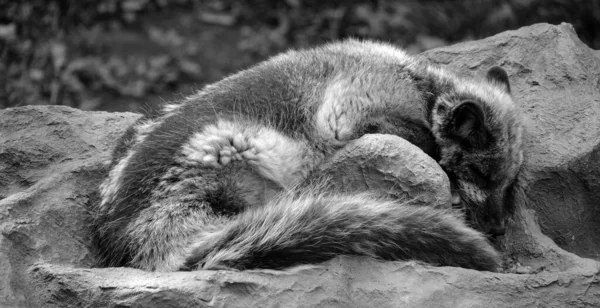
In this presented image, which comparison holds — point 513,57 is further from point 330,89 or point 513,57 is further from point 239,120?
point 239,120

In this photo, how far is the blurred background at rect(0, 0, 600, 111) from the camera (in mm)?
9609

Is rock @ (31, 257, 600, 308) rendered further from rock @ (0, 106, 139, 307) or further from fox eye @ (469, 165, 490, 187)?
fox eye @ (469, 165, 490, 187)

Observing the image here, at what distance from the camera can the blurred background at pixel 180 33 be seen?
961 centimetres

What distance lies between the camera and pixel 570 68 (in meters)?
5.79

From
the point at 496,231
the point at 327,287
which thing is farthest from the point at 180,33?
the point at 327,287

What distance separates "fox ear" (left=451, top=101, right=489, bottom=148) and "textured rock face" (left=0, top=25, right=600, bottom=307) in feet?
1.44

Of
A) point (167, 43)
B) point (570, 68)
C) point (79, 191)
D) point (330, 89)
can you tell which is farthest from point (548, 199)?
point (167, 43)

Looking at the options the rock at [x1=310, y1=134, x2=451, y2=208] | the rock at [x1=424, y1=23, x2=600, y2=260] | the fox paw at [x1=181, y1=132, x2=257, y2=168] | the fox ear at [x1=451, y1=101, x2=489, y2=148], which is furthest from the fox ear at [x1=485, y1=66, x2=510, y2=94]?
the fox paw at [x1=181, y1=132, x2=257, y2=168]

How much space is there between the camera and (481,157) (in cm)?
502

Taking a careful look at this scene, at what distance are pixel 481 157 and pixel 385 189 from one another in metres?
0.80

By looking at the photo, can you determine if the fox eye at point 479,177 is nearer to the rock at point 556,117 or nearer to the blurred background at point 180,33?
the rock at point 556,117

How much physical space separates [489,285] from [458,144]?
51.1 inches

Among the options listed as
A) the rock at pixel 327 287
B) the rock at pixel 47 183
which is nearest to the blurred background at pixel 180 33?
the rock at pixel 47 183

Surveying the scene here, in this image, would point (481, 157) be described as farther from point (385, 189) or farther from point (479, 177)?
point (385, 189)
